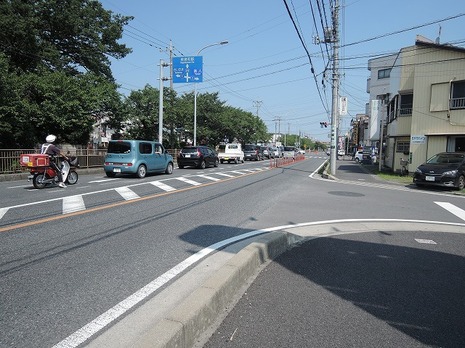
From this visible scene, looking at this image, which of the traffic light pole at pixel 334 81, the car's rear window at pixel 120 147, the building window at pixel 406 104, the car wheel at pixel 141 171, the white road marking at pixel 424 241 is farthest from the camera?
the building window at pixel 406 104

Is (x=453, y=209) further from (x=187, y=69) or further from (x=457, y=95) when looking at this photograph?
(x=187, y=69)

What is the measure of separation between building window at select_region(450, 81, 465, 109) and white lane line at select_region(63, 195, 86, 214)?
63.9 feet

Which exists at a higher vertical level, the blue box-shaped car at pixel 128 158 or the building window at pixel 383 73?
the building window at pixel 383 73

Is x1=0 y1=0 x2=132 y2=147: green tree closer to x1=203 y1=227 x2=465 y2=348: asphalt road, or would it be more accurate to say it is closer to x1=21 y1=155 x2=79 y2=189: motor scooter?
x1=21 y1=155 x2=79 y2=189: motor scooter

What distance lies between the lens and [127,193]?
36.2 feet

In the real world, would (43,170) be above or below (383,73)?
below

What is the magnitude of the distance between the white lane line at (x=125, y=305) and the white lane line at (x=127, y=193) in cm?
547

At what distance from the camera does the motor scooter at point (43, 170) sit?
11211 mm

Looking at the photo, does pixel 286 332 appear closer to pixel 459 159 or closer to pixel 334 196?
pixel 334 196

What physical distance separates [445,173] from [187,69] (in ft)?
57.0

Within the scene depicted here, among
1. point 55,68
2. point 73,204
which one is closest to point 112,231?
point 73,204

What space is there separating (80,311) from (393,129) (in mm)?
24673

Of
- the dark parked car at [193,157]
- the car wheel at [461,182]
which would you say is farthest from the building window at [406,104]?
the dark parked car at [193,157]

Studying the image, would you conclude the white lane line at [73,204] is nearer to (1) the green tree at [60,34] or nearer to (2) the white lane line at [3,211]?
(2) the white lane line at [3,211]
